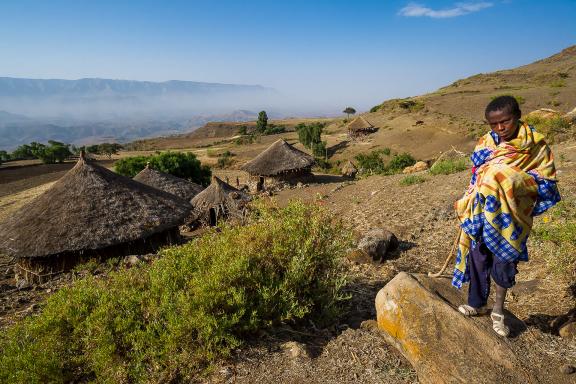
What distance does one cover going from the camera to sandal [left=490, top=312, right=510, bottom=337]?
3.13 metres

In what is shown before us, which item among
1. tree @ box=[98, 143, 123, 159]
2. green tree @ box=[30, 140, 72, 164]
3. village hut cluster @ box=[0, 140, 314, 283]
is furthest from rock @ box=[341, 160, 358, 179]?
tree @ box=[98, 143, 123, 159]

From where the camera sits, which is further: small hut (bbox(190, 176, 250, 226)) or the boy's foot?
small hut (bbox(190, 176, 250, 226))

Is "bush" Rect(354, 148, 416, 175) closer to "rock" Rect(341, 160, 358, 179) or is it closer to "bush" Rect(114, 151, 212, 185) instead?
"rock" Rect(341, 160, 358, 179)

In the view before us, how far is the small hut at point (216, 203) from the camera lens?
53.2ft

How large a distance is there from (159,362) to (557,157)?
12672mm

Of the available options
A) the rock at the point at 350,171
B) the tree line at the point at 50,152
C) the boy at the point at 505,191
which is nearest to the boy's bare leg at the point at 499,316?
the boy at the point at 505,191

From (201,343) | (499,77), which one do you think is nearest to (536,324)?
(201,343)

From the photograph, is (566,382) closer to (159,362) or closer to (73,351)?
(159,362)

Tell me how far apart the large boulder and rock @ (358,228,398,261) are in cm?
228

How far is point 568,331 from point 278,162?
22.1 meters

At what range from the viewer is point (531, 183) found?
2.85 meters

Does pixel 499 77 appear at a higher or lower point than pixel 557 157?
higher

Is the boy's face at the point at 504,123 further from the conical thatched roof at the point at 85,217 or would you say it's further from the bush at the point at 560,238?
the conical thatched roof at the point at 85,217

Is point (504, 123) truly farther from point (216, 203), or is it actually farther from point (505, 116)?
point (216, 203)
